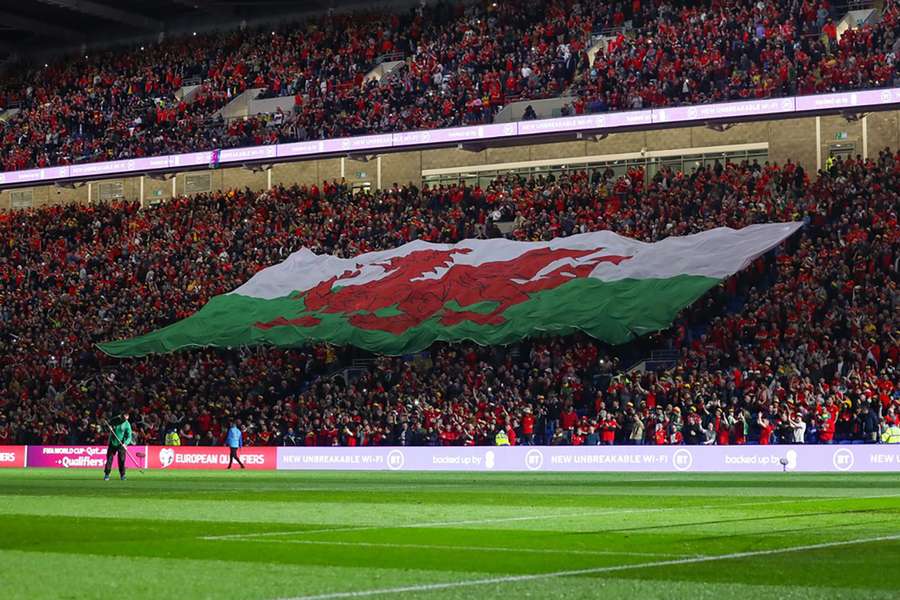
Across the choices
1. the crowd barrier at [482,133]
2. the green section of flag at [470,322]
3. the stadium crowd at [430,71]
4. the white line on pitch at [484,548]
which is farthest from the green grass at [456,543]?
the stadium crowd at [430,71]

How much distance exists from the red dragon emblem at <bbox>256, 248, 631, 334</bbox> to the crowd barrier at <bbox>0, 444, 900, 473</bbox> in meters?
5.86

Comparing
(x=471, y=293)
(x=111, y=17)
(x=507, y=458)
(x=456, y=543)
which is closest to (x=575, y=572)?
(x=456, y=543)

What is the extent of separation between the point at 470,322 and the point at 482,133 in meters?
11.3

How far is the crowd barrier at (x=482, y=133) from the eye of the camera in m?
46.5

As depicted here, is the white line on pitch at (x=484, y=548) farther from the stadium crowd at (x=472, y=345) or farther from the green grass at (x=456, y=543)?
the stadium crowd at (x=472, y=345)

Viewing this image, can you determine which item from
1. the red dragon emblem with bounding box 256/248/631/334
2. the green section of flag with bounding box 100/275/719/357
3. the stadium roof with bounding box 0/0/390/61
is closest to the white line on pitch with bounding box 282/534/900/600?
A: the green section of flag with bounding box 100/275/719/357

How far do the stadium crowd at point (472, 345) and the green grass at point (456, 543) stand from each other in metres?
11.9

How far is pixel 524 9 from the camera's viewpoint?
58000mm

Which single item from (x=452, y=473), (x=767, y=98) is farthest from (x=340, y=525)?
(x=767, y=98)

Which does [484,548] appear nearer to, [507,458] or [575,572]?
[575,572]

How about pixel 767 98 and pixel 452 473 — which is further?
pixel 767 98

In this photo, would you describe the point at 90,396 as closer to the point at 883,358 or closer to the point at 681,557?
the point at 883,358

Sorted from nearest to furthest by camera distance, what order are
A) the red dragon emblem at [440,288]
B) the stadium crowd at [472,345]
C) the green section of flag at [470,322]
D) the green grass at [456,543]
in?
the green grass at [456,543] < the stadium crowd at [472,345] < the green section of flag at [470,322] < the red dragon emblem at [440,288]

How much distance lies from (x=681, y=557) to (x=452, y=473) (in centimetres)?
2471
